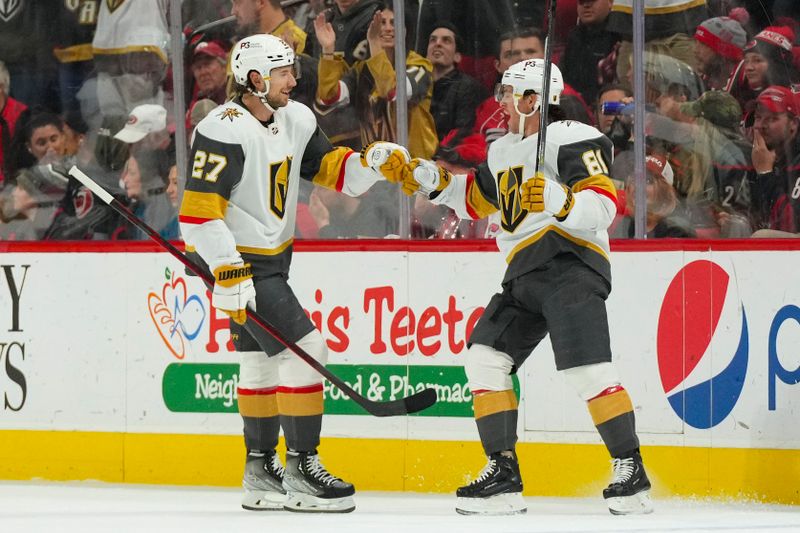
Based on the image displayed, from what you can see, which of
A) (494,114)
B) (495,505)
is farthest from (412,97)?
(495,505)

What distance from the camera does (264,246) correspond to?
4.56 metres

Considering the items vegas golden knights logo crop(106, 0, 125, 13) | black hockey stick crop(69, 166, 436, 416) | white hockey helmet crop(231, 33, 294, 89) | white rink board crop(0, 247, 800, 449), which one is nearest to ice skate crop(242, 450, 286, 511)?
black hockey stick crop(69, 166, 436, 416)

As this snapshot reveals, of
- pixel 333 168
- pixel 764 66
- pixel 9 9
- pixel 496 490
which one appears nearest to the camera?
pixel 496 490

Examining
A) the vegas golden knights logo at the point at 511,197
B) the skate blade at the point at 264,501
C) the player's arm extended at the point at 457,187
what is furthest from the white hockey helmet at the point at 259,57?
the skate blade at the point at 264,501

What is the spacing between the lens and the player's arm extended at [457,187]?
464 cm

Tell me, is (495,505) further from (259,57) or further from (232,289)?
(259,57)

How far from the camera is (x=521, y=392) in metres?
5.13

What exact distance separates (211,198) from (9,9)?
1901 mm

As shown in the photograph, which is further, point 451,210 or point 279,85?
point 451,210

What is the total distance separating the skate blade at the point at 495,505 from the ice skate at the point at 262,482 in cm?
62

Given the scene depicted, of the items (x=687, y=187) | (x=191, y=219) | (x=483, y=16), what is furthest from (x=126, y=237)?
(x=687, y=187)

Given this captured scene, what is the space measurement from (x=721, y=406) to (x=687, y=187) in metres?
0.82

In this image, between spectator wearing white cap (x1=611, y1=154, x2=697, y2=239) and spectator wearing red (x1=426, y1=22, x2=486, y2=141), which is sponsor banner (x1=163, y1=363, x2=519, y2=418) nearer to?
spectator wearing white cap (x1=611, y1=154, x2=697, y2=239)

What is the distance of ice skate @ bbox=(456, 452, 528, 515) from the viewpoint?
4.40 meters
